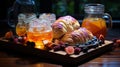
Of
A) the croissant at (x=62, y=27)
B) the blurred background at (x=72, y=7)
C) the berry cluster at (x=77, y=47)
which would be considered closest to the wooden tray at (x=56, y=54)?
the berry cluster at (x=77, y=47)

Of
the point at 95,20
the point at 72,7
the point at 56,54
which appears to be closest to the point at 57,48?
the point at 56,54

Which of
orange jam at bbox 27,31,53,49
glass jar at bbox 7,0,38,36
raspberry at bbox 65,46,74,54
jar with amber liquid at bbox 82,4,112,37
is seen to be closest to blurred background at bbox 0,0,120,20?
glass jar at bbox 7,0,38,36

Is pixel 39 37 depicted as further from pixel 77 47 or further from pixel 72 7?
pixel 72 7

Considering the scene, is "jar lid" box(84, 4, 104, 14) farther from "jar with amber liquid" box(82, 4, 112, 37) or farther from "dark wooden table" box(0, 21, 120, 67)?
"dark wooden table" box(0, 21, 120, 67)

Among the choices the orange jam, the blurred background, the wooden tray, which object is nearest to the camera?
the wooden tray

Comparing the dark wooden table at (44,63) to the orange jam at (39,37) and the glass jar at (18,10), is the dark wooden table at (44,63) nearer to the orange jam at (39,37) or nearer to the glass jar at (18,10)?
the orange jam at (39,37)

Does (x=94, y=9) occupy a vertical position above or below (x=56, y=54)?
above

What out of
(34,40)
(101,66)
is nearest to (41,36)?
(34,40)
